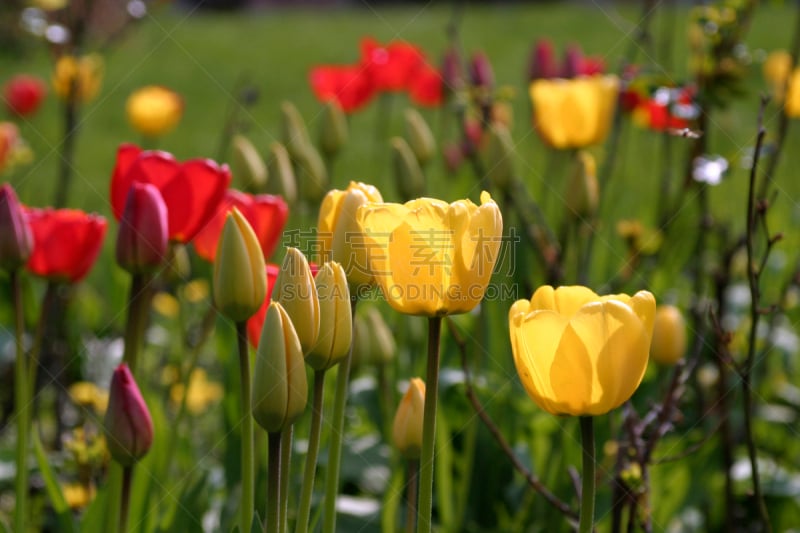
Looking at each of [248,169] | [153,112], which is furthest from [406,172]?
[153,112]

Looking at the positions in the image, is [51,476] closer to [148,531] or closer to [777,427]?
[148,531]

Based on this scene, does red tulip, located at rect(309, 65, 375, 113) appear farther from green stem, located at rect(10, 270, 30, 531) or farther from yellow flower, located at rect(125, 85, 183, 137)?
green stem, located at rect(10, 270, 30, 531)

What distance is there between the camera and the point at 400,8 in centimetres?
1259

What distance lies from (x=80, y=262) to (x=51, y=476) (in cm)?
28

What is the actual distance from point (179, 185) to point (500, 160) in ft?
2.59

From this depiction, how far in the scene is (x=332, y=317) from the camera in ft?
3.02

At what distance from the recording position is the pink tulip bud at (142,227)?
109 cm

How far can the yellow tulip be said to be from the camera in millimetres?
987

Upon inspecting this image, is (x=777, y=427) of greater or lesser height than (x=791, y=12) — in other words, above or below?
below

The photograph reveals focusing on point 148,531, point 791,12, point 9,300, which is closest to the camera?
point 148,531

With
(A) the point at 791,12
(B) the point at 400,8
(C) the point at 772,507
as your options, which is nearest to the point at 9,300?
(C) the point at 772,507

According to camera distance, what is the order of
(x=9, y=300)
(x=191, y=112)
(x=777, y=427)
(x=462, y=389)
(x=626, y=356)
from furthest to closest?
(x=191, y=112), (x=9, y=300), (x=777, y=427), (x=462, y=389), (x=626, y=356)

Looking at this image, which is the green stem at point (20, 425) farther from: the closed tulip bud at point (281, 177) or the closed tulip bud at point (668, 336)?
the closed tulip bud at point (668, 336)

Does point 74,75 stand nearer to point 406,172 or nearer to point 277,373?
point 406,172
